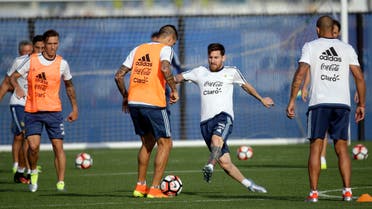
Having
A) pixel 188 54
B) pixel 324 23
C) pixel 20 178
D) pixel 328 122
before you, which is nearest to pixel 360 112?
pixel 328 122

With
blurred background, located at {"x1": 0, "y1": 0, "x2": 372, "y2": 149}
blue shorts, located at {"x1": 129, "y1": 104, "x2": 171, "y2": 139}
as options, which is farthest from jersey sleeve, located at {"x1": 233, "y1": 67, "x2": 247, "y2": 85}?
blurred background, located at {"x1": 0, "y1": 0, "x2": 372, "y2": 149}

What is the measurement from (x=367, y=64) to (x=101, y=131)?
26.5 feet

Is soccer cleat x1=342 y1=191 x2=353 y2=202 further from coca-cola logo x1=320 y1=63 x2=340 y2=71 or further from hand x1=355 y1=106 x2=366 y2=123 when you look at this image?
coca-cola logo x1=320 y1=63 x2=340 y2=71

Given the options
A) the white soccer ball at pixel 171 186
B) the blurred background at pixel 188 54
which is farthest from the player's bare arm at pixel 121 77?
the blurred background at pixel 188 54

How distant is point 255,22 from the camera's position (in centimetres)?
2897

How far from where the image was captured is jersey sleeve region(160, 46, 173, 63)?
555 inches

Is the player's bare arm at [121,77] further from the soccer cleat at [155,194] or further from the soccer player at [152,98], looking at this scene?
the soccer cleat at [155,194]

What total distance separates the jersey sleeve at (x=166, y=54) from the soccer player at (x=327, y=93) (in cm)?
219

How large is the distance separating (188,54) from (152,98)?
14.6 metres

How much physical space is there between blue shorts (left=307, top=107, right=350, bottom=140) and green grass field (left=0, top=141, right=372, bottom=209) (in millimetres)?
822

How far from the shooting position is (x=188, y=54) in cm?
2862

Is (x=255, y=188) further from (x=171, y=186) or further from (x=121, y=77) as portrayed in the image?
(x=121, y=77)

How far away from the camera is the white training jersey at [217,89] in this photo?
1416 centimetres

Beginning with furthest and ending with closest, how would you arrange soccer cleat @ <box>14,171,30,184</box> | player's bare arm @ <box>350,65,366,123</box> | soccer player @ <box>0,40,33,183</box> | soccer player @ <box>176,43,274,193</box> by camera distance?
soccer player @ <box>0,40,33,183</box>
soccer cleat @ <box>14,171,30,184</box>
soccer player @ <box>176,43,274,193</box>
player's bare arm @ <box>350,65,366,123</box>
